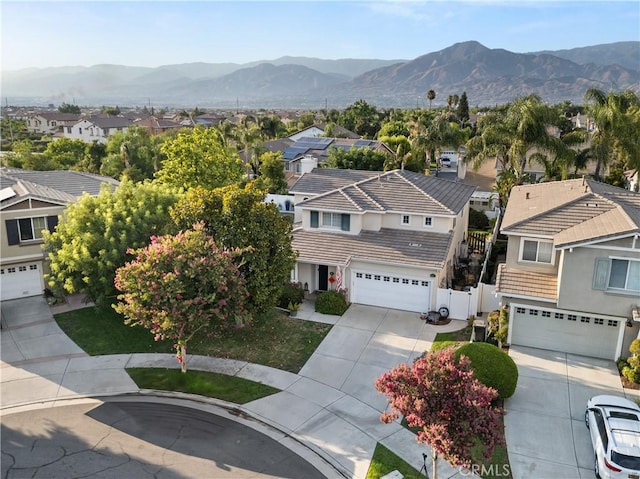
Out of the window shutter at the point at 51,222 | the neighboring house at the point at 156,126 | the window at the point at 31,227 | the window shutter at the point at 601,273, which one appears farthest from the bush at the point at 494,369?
the neighboring house at the point at 156,126

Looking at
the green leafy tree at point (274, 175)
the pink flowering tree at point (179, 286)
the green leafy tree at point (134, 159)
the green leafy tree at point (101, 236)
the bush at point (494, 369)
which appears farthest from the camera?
the green leafy tree at point (134, 159)

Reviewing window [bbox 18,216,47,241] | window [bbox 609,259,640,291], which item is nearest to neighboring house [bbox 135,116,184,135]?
window [bbox 18,216,47,241]

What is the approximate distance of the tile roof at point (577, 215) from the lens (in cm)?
1861

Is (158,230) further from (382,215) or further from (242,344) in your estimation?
(382,215)

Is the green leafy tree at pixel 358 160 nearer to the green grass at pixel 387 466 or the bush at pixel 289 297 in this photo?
the bush at pixel 289 297

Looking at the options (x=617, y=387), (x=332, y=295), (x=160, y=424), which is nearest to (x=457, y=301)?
(x=332, y=295)

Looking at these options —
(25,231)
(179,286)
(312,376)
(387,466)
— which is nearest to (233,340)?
(312,376)

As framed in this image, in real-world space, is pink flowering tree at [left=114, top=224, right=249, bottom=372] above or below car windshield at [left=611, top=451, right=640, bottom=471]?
above

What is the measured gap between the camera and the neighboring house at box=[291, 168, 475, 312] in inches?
934

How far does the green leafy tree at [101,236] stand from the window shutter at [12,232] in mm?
2691

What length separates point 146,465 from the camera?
13984 millimetres

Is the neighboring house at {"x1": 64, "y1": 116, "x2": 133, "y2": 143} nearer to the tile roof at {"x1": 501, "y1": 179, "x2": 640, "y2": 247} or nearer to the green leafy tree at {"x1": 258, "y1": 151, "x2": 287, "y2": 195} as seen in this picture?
the green leafy tree at {"x1": 258, "y1": 151, "x2": 287, "y2": 195}

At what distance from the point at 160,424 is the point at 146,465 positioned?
2.02 metres

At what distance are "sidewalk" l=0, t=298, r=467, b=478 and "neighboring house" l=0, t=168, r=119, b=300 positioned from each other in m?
1.98
